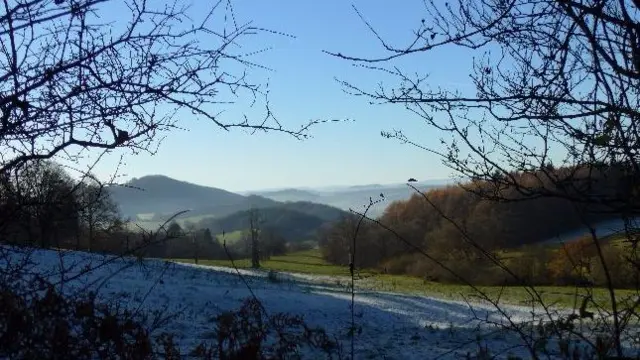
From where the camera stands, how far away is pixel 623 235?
9.04ft

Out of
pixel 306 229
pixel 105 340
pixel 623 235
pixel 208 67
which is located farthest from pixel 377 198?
pixel 306 229

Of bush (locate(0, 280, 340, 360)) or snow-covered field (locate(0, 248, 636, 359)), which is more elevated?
bush (locate(0, 280, 340, 360))

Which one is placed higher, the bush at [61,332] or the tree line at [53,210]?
the tree line at [53,210]

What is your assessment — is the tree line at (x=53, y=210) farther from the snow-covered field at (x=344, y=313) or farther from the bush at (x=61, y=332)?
the snow-covered field at (x=344, y=313)

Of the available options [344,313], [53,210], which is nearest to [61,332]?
[53,210]

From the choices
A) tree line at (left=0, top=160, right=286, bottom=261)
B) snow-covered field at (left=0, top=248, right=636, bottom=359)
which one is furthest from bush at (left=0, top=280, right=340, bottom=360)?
snow-covered field at (left=0, top=248, right=636, bottom=359)

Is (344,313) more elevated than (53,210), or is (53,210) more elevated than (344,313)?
(53,210)

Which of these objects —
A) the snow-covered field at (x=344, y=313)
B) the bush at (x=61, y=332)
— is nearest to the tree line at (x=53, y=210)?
the bush at (x=61, y=332)

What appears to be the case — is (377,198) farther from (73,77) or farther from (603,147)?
(73,77)

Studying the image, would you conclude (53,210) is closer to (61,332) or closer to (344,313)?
(61,332)

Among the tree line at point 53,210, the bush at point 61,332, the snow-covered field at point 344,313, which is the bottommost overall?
the snow-covered field at point 344,313

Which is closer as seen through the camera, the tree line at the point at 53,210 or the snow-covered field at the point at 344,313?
the tree line at the point at 53,210

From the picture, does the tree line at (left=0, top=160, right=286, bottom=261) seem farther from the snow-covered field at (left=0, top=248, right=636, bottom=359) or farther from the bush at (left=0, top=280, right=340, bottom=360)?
the snow-covered field at (left=0, top=248, right=636, bottom=359)

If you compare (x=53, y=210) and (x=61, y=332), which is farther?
(x=53, y=210)
